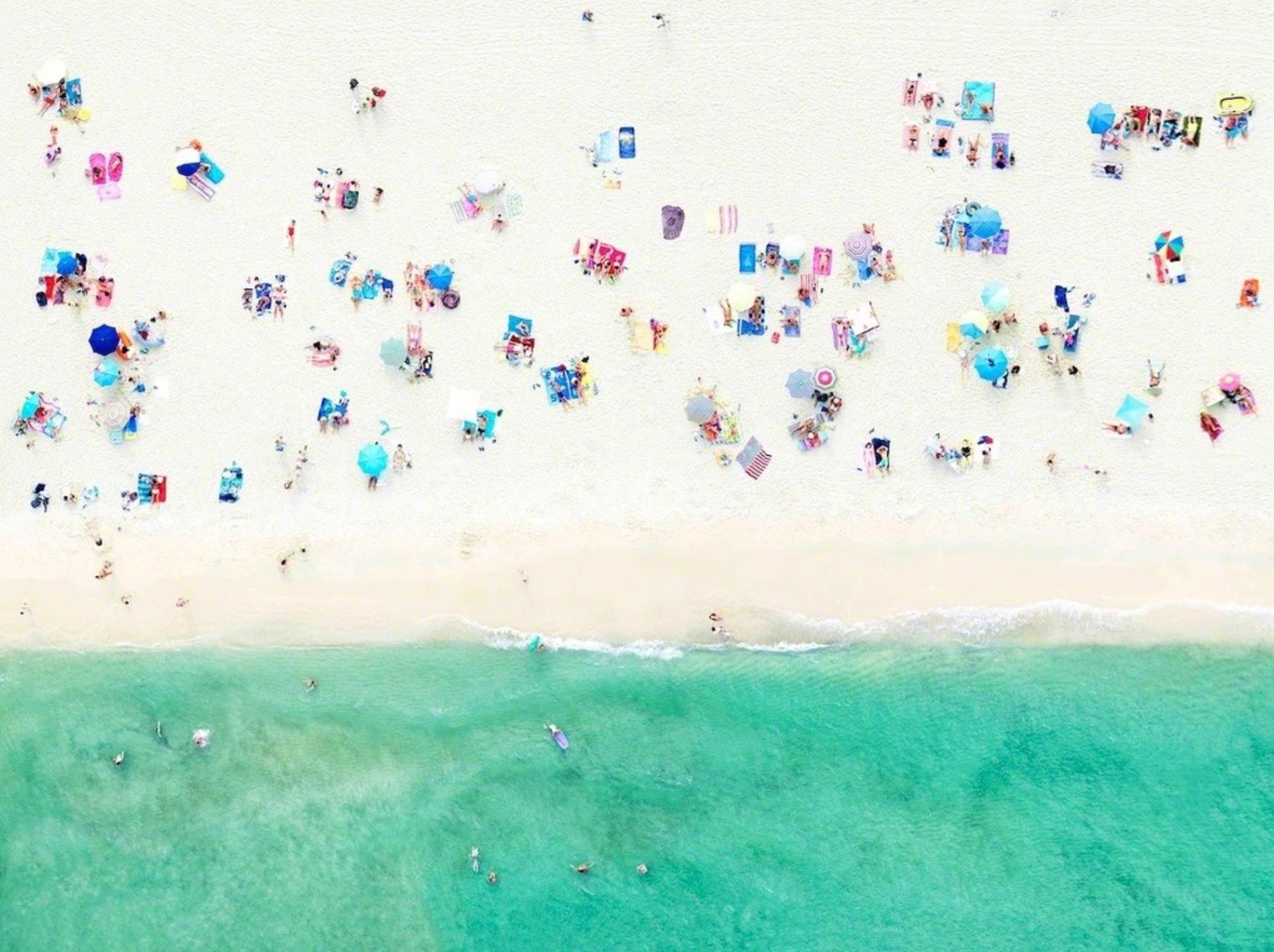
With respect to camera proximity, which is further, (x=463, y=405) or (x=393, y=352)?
(x=463, y=405)

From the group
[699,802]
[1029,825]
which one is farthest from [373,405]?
[1029,825]

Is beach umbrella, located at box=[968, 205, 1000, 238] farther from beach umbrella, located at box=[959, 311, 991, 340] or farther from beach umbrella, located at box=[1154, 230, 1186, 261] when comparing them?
beach umbrella, located at box=[1154, 230, 1186, 261]

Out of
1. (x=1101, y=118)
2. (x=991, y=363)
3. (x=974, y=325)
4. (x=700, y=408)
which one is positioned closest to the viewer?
(x=991, y=363)

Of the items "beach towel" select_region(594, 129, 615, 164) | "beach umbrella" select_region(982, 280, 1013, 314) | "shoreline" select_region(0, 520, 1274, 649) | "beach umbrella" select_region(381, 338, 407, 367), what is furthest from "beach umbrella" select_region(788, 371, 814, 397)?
"beach umbrella" select_region(381, 338, 407, 367)

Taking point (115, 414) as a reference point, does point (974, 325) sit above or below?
above

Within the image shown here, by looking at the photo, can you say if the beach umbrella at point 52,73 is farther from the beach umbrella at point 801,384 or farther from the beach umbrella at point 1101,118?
the beach umbrella at point 1101,118

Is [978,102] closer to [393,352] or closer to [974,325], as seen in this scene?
[974,325]

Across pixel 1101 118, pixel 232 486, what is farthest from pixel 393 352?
pixel 1101 118
